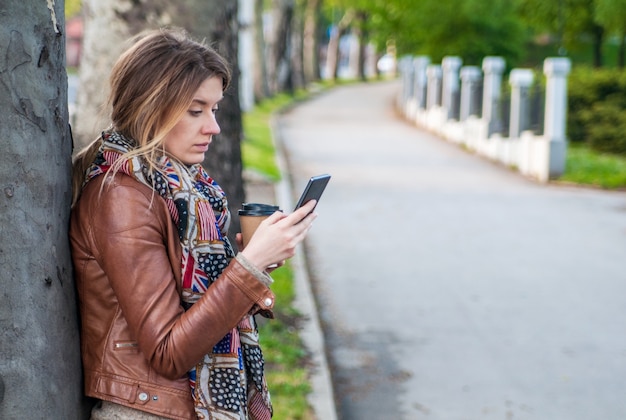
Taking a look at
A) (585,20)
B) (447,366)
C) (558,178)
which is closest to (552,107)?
(558,178)

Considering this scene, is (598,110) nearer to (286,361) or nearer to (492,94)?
(492,94)

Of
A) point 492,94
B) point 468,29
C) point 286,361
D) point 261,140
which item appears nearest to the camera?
point 286,361

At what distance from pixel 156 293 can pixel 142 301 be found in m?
0.04

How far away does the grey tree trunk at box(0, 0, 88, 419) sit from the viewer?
7.45 feet

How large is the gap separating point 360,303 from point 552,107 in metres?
9.09

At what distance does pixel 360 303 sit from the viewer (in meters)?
8.44

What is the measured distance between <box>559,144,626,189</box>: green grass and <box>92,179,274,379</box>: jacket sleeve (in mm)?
14171

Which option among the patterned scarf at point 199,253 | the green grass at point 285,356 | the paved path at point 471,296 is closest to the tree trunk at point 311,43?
the paved path at point 471,296

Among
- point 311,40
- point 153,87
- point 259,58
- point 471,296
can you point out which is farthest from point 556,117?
point 311,40

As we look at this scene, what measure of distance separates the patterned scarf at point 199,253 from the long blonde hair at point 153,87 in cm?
4

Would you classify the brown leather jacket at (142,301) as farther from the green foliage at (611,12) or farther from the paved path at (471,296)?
the green foliage at (611,12)

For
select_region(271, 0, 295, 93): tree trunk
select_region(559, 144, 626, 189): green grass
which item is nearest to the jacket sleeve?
select_region(559, 144, 626, 189): green grass

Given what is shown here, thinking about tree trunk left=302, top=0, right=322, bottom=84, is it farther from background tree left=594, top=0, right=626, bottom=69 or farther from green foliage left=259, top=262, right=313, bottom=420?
green foliage left=259, top=262, right=313, bottom=420

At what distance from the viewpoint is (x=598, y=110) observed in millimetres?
22688
